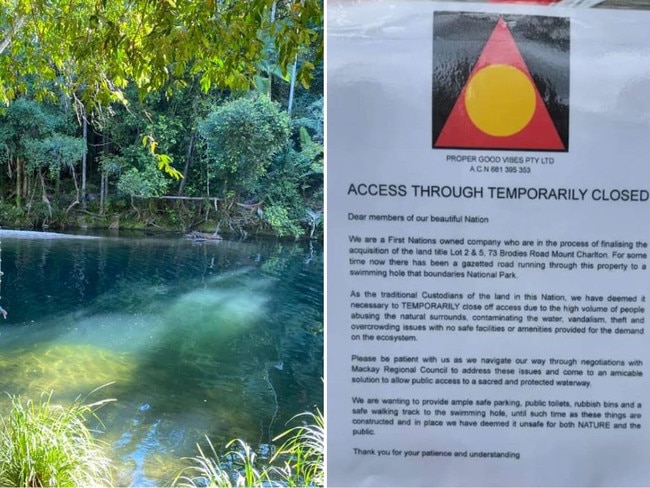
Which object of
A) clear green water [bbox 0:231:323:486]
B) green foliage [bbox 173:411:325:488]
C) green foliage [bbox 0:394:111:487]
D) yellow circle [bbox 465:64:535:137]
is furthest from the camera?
clear green water [bbox 0:231:323:486]

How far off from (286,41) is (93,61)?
1.17m

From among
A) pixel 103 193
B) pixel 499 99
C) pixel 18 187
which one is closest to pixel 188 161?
pixel 103 193

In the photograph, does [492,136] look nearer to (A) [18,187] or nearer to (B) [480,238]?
(B) [480,238]

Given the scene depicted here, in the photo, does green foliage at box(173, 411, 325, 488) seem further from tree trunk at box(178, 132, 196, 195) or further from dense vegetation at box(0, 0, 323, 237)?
tree trunk at box(178, 132, 196, 195)

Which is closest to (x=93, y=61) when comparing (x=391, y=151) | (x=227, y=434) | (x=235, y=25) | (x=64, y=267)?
(x=235, y=25)

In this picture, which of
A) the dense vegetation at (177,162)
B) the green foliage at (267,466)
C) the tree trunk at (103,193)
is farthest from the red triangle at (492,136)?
the tree trunk at (103,193)

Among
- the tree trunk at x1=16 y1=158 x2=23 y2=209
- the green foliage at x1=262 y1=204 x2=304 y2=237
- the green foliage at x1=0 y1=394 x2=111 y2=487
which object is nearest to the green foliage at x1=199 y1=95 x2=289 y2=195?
the green foliage at x1=262 y1=204 x2=304 y2=237

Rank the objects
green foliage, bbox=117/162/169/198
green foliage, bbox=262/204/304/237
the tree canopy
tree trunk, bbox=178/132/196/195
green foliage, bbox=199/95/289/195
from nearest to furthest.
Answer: the tree canopy → green foliage, bbox=199/95/289/195 → green foliage, bbox=117/162/169/198 → green foliage, bbox=262/204/304/237 → tree trunk, bbox=178/132/196/195

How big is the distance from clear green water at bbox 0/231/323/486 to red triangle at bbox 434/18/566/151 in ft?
15.0

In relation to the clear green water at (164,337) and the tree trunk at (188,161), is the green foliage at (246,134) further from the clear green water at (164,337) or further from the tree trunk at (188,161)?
the clear green water at (164,337)

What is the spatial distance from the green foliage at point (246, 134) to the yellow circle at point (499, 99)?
14.2 meters

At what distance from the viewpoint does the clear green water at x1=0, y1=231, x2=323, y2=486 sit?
20.4ft

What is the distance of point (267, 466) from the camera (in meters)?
5.20

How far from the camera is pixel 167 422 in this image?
20.3 ft
